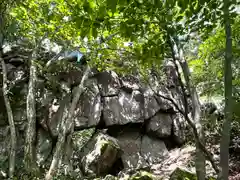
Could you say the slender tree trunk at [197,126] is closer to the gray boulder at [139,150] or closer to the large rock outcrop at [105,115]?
the large rock outcrop at [105,115]

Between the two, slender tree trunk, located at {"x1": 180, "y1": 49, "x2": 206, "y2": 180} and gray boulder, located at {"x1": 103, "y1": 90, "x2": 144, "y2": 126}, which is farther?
gray boulder, located at {"x1": 103, "y1": 90, "x2": 144, "y2": 126}

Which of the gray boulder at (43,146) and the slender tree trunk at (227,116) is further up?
the slender tree trunk at (227,116)

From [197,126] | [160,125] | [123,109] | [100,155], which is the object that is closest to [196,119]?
[197,126]

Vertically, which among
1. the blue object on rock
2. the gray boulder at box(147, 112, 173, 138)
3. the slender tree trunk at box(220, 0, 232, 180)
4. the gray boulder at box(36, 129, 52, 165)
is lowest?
the gray boulder at box(36, 129, 52, 165)

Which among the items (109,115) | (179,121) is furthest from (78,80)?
(179,121)

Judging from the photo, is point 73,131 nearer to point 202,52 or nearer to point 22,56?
point 22,56

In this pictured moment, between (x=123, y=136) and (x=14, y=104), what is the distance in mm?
3747

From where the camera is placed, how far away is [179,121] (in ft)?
30.9

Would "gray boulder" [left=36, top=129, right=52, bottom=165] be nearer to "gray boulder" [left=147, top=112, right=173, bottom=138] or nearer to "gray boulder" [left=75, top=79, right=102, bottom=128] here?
"gray boulder" [left=75, top=79, right=102, bottom=128]

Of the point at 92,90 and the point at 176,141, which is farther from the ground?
the point at 92,90

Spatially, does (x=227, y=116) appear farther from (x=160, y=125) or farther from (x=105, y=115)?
(x=160, y=125)

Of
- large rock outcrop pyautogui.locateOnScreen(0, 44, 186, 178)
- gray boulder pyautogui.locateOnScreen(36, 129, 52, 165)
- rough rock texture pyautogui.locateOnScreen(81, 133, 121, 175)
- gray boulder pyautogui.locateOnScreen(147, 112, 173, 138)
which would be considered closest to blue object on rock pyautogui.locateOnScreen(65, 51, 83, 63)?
large rock outcrop pyautogui.locateOnScreen(0, 44, 186, 178)

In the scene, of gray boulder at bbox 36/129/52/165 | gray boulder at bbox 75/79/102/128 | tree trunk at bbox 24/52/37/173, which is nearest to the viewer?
tree trunk at bbox 24/52/37/173

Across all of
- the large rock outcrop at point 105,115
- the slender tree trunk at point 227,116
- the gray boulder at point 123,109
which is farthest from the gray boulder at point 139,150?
the slender tree trunk at point 227,116
